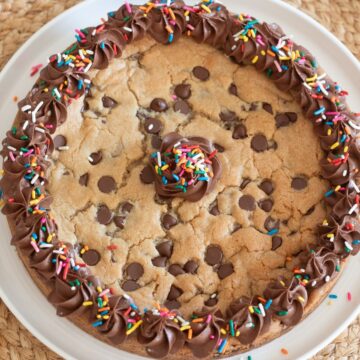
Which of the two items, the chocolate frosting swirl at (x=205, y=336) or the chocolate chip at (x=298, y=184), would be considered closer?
the chocolate frosting swirl at (x=205, y=336)

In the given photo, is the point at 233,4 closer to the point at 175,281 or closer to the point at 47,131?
the point at 47,131

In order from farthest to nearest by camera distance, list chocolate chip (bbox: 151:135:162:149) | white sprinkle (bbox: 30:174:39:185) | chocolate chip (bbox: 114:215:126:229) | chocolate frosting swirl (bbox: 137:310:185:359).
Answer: chocolate chip (bbox: 151:135:162:149) < chocolate chip (bbox: 114:215:126:229) < white sprinkle (bbox: 30:174:39:185) < chocolate frosting swirl (bbox: 137:310:185:359)

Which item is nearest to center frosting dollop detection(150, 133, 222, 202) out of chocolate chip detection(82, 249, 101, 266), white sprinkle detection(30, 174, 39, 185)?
chocolate chip detection(82, 249, 101, 266)

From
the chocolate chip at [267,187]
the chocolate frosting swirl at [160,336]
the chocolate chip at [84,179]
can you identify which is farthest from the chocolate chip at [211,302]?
the chocolate chip at [84,179]

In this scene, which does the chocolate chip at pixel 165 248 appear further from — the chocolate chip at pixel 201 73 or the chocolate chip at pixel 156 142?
the chocolate chip at pixel 201 73

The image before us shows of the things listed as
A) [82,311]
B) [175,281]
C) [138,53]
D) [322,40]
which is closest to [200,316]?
[175,281]

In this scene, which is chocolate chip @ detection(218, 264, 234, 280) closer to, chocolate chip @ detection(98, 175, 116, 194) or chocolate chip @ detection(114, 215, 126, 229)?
chocolate chip @ detection(114, 215, 126, 229)
